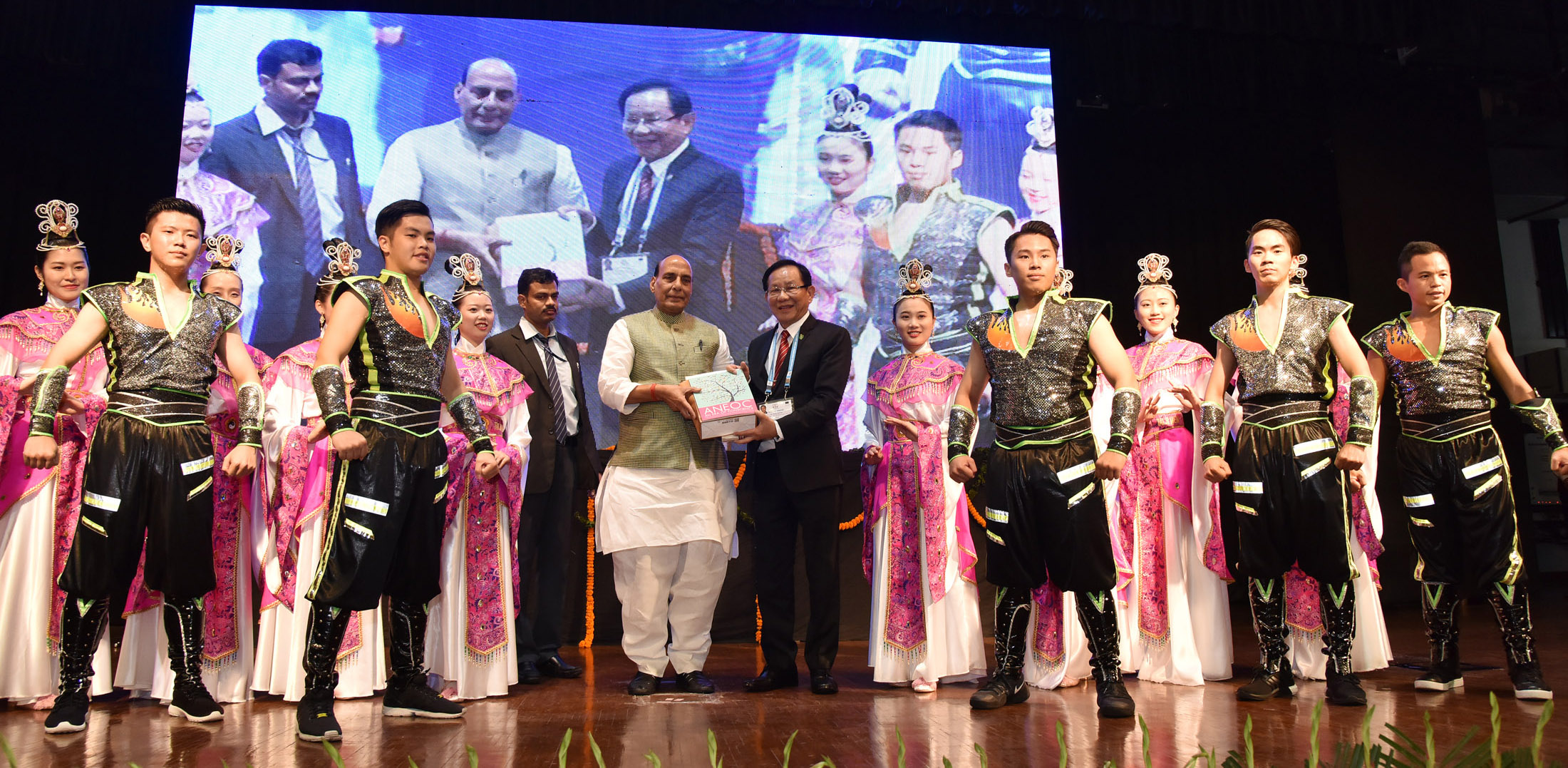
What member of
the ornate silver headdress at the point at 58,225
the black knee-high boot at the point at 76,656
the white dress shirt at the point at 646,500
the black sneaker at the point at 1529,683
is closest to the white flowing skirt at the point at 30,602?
the black knee-high boot at the point at 76,656

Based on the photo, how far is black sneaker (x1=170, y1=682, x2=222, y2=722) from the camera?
3.01 m

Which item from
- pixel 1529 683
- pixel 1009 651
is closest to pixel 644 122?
pixel 1009 651

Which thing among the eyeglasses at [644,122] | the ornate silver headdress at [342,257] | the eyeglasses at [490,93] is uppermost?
the eyeglasses at [490,93]

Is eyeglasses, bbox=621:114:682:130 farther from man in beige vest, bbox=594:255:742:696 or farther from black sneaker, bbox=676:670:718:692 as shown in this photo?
black sneaker, bbox=676:670:718:692

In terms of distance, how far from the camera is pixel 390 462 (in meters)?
2.86

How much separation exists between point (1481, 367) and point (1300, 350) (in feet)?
2.28

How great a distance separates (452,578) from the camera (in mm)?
3625

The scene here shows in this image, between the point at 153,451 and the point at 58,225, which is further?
the point at 58,225

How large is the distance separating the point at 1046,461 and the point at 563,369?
2328 millimetres

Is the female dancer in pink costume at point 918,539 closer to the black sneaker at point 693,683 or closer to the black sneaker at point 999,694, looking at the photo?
the black sneaker at point 999,694

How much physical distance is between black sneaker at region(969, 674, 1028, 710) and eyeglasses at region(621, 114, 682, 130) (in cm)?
401

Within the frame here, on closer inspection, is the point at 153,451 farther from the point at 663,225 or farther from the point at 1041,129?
the point at 1041,129

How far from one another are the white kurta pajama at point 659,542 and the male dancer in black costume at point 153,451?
1.20 metres

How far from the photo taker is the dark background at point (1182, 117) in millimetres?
5980
